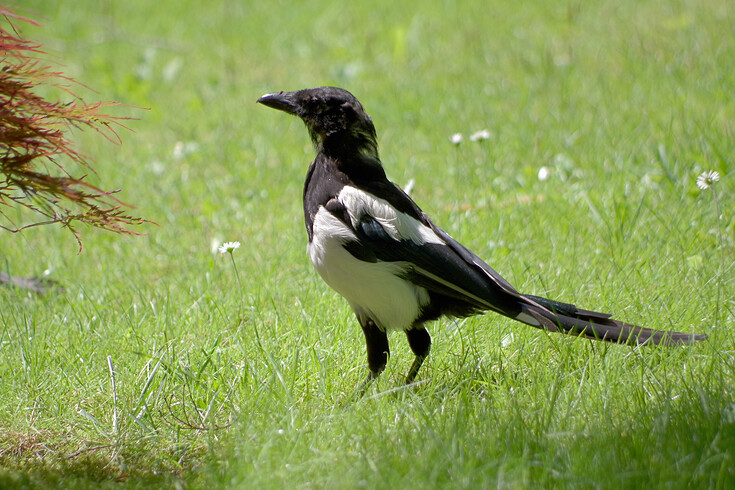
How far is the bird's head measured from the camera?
2.77 meters

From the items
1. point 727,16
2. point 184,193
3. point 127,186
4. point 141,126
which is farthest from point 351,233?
point 727,16

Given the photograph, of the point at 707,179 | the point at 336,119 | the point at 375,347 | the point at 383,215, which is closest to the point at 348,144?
the point at 336,119

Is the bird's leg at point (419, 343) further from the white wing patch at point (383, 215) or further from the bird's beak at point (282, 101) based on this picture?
the bird's beak at point (282, 101)

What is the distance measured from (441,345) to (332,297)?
0.65 m

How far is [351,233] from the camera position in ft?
8.54

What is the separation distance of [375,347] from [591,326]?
0.77 metres

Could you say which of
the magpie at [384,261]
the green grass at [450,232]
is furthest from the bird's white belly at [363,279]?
the green grass at [450,232]

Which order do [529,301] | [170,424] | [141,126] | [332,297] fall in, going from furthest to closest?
[141,126] → [332,297] → [529,301] → [170,424]

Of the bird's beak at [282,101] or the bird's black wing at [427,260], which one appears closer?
the bird's black wing at [427,260]

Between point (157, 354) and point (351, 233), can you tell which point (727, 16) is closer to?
point (351, 233)

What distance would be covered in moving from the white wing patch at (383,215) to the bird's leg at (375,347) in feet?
1.16

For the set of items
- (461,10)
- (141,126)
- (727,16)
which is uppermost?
(461,10)

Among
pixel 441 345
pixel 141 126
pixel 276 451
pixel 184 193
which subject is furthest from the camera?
pixel 141 126

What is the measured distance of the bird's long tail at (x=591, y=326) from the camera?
2.61 metres
